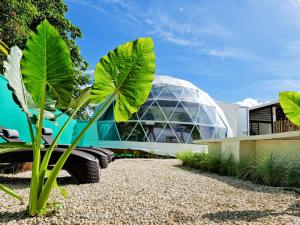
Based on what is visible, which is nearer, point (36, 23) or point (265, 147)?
point (265, 147)

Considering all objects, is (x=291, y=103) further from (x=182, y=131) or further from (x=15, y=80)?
(x=182, y=131)

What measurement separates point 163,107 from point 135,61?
1584cm

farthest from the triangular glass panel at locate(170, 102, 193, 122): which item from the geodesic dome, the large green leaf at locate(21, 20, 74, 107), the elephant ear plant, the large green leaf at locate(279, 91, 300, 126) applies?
the large green leaf at locate(21, 20, 74, 107)

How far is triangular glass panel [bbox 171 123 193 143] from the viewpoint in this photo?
1831cm

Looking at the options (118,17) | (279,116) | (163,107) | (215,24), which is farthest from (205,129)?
(118,17)

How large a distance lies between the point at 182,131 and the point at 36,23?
10096 millimetres

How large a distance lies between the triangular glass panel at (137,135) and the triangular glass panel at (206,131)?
3.49 m

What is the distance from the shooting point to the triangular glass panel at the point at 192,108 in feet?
62.3

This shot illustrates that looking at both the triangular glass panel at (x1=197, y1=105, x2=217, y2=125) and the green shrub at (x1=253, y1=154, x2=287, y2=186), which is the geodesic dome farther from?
the green shrub at (x1=253, y1=154, x2=287, y2=186)

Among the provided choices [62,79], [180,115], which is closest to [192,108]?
[180,115]

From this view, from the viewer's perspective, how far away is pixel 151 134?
1828 centimetres

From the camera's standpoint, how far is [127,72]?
3.21 meters

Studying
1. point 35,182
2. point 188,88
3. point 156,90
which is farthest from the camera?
point 188,88

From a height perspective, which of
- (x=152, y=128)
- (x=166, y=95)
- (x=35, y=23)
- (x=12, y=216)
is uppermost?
(x=35, y=23)
